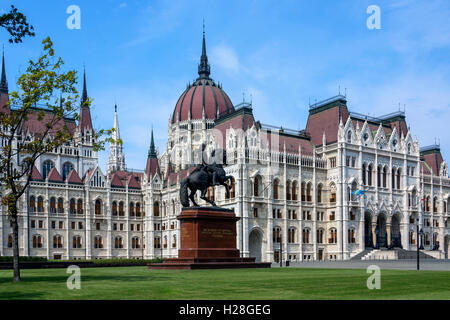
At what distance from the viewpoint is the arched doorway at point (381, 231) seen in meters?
87.9

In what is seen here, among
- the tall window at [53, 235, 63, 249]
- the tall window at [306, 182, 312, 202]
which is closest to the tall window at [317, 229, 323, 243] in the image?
the tall window at [306, 182, 312, 202]

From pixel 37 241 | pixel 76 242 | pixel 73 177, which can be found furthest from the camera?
pixel 73 177

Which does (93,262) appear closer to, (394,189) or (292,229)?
(292,229)

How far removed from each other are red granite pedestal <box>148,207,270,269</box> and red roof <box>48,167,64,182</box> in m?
56.9

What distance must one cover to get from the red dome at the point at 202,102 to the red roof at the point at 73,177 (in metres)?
25.0

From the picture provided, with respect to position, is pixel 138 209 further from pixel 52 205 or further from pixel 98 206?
pixel 52 205

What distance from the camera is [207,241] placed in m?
36.3

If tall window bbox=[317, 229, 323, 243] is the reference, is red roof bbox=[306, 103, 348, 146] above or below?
above

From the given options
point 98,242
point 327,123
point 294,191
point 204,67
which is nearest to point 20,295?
point 294,191

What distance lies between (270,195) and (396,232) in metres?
26.4

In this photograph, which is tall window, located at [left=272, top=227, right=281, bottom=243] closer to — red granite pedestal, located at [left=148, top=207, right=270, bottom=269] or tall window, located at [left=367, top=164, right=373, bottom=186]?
tall window, located at [left=367, top=164, right=373, bottom=186]

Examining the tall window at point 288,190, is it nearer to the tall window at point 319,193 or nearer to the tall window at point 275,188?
the tall window at point 275,188

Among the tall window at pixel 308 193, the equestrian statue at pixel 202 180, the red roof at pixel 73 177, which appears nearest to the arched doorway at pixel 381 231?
the tall window at pixel 308 193

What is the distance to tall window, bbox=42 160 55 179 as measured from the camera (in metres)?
97.1
